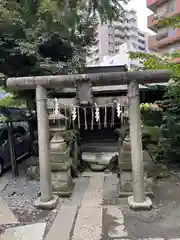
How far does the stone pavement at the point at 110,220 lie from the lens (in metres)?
3.79

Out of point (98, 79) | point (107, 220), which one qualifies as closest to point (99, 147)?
point (98, 79)

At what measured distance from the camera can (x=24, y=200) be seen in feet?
18.1

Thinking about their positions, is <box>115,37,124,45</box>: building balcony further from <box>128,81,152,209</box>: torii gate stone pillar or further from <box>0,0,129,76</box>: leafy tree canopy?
<box>128,81,152,209</box>: torii gate stone pillar

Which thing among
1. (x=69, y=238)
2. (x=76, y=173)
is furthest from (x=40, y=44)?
(x=69, y=238)

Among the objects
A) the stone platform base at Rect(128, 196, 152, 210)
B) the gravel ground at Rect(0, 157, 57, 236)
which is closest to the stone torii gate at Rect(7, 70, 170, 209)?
the stone platform base at Rect(128, 196, 152, 210)

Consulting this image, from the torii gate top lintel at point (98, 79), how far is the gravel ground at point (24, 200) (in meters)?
2.66

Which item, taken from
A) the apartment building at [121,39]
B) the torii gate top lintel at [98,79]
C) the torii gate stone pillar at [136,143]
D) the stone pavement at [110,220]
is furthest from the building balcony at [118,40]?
the stone pavement at [110,220]

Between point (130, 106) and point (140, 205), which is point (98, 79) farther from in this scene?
point (140, 205)

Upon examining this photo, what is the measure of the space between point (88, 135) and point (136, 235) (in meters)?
6.04

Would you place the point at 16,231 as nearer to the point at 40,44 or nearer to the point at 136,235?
the point at 136,235

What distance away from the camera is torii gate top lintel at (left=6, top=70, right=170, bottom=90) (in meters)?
4.76

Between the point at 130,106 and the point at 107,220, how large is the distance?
7.56 ft

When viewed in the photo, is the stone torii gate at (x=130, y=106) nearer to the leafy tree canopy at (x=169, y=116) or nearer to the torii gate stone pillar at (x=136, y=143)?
the torii gate stone pillar at (x=136, y=143)

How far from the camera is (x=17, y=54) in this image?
20.7ft
